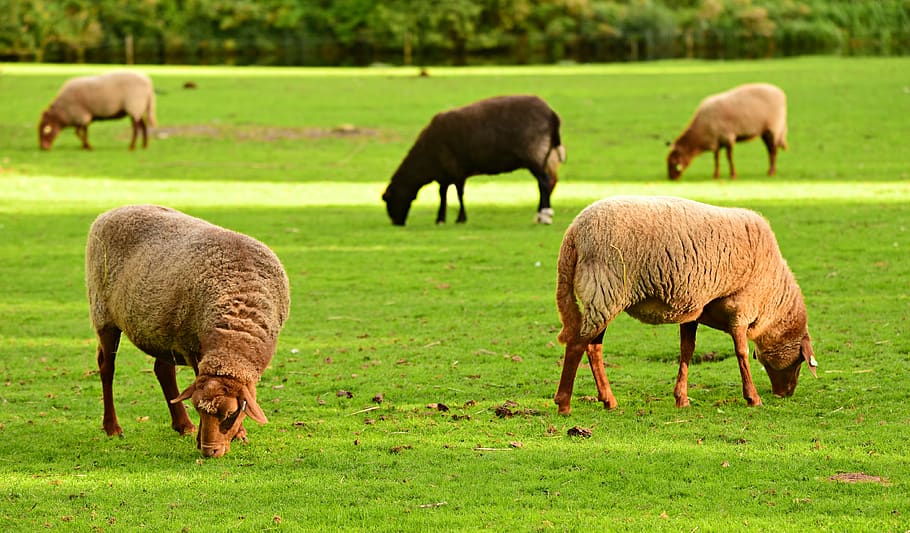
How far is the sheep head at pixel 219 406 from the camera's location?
6828mm

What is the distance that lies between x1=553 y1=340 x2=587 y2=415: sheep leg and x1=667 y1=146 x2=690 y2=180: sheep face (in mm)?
14836

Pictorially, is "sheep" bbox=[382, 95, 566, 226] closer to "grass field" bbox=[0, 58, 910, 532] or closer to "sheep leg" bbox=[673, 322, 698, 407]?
"grass field" bbox=[0, 58, 910, 532]

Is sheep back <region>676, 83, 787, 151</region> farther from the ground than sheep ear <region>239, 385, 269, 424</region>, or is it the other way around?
sheep back <region>676, 83, 787, 151</region>

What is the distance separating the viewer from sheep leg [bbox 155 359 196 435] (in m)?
7.88

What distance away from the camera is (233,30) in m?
74.2

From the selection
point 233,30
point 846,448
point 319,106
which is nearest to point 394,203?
point 846,448

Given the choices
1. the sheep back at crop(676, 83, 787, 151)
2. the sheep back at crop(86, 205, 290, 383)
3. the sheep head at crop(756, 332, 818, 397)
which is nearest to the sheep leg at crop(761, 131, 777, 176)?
the sheep back at crop(676, 83, 787, 151)

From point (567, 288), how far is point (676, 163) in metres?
14.8

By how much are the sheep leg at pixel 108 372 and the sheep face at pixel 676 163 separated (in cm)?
1596

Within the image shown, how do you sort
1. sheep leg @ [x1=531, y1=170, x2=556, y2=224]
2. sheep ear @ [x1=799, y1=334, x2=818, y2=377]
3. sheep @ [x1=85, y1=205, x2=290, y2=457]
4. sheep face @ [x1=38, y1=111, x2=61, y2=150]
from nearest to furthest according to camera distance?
sheep @ [x1=85, y1=205, x2=290, y2=457]
sheep ear @ [x1=799, y1=334, x2=818, y2=377]
sheep leg @ [x1=531, y1=170, x2=556, y2=224]
sheep face @ [x1=38, y1=111, x2=61, y2=150]

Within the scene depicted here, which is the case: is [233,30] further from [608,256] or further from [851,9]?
[608,256]

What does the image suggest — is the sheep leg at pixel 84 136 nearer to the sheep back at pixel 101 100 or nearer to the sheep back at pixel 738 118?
the sheep back at pixel 101 100

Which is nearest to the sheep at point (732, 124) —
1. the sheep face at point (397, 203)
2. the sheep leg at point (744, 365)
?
the sheep face at point (397, 203)

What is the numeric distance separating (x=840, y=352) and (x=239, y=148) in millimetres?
20390
